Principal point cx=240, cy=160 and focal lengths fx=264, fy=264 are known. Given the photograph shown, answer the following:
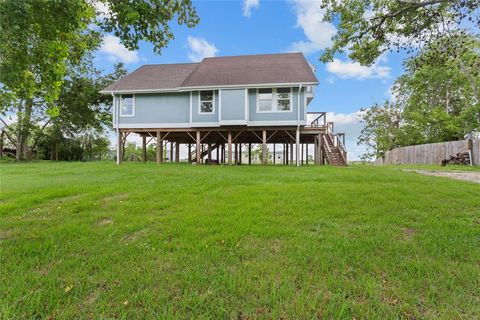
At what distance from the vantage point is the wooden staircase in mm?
14119

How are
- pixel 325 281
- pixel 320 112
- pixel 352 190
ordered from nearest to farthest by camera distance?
pixel 325 281 → pixel 352 190 → pixel 320 112

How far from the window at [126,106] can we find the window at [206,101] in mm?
4392

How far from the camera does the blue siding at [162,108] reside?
15.3 meters

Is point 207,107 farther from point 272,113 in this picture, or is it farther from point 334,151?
point 334,151

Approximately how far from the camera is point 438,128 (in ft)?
73.8

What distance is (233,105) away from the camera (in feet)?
46.5

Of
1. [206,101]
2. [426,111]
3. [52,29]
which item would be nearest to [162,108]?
[206,101]

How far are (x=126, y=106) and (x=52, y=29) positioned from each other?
1280cm

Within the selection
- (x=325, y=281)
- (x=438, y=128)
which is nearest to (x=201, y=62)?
(x=325, y=281)

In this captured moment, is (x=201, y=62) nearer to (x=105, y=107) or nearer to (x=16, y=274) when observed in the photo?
(x=105, y=107)

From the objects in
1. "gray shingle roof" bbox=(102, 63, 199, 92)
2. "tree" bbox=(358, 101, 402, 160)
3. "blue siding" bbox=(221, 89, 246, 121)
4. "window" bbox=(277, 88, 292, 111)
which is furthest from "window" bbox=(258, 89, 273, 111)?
"tree" bbox=(358, 101, 402, 160)

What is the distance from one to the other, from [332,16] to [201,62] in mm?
13192

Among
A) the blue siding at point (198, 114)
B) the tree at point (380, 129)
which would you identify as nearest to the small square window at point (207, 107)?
the blue siding at point (198, 114)

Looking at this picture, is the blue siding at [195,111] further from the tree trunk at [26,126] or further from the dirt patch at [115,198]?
the tree trunk at [26,126]
